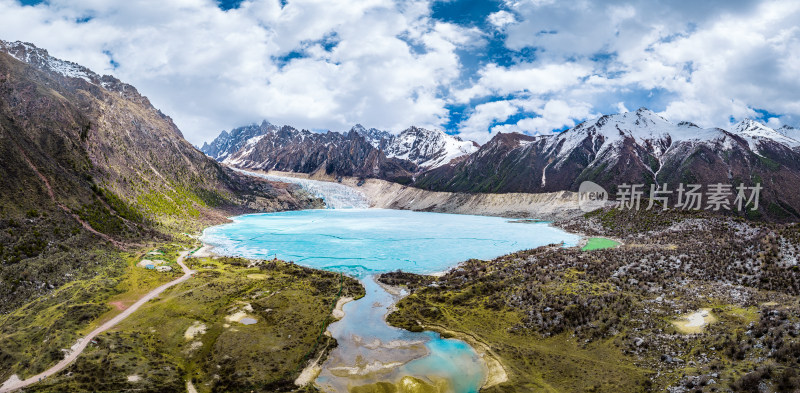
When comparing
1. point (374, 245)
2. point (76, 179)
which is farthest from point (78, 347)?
point (374, 245)

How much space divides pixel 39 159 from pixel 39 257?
24.6 m

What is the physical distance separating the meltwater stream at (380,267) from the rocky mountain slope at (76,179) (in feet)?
59.4

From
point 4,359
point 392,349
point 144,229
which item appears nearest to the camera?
point 4,359

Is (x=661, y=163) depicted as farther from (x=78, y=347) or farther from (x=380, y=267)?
(x=78, y=347)

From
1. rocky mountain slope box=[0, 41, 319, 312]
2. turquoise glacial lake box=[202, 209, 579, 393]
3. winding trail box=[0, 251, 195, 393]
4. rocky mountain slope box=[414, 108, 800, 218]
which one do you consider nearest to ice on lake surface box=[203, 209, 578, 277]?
turquoise glacial lake box=[202, 209, 579, 393]

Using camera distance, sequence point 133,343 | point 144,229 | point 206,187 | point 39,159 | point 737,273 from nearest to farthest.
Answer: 1. point 133,343
2. point 737,273
3. point 39,159
4. point 144,229
5. point 206,187

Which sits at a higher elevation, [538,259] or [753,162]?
→ [753,162]

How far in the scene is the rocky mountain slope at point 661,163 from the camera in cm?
14888

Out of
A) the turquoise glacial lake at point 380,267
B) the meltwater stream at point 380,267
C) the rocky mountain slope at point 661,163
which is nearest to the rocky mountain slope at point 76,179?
the turquoise glacial lake at point 380,267

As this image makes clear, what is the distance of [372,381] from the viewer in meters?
22.4

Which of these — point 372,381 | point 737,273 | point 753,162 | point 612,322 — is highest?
point 753,162

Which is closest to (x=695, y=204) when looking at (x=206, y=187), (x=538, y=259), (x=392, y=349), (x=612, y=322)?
(x=538, y=259)

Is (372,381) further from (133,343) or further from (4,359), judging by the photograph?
(4,359)

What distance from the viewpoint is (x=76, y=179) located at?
2393 inches
